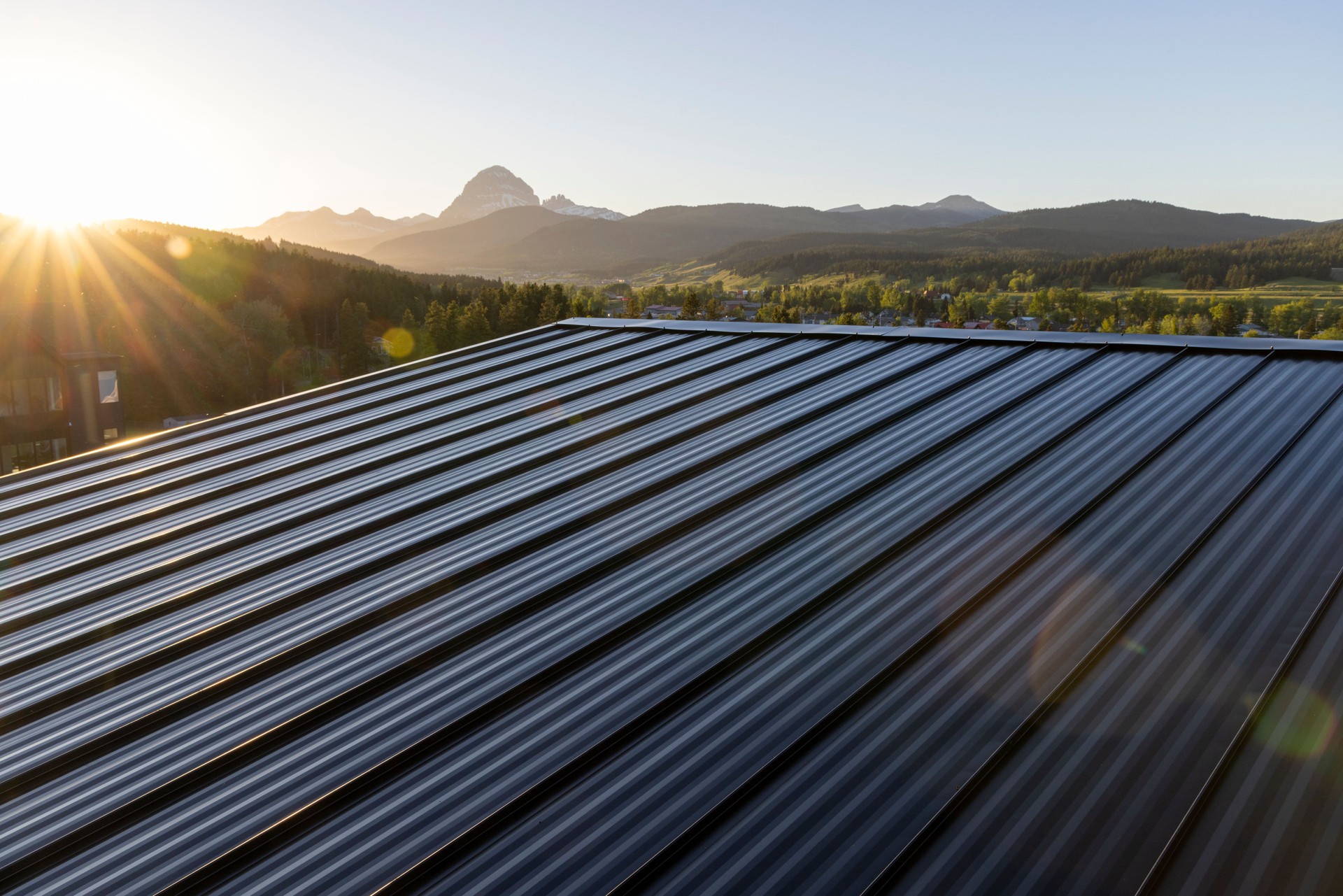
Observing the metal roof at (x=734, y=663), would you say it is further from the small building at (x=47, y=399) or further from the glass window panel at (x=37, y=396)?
the glass window panel at (x=37, y=396)

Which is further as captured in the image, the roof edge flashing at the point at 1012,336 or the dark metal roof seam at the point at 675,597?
the roof edge flashing at the point at 1012,336

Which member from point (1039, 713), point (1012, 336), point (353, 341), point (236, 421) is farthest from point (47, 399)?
point (353, 341)

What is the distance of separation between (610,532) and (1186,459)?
248 inches

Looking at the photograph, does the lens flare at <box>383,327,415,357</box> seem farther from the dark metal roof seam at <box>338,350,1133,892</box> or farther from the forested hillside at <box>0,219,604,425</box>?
the dark metal roof seam at <box>338,350,1133,892</box>

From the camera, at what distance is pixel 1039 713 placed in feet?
16.3

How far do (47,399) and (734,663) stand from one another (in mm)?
58683

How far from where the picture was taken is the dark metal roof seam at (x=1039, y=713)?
4.07m

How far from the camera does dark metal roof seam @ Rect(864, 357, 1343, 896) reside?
407cm

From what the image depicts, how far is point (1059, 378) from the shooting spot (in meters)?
12.2

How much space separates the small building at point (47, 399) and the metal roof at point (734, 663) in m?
46.2

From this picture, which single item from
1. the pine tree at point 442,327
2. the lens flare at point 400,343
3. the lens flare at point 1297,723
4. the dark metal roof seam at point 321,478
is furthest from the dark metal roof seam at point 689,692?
the lens flare at point 400,343

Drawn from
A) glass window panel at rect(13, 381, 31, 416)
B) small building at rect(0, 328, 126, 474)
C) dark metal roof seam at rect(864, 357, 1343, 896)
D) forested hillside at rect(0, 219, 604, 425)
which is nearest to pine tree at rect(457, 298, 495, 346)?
forested hillside at rect(0, 219, 604, 425)

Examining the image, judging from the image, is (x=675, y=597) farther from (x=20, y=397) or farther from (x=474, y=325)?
(x=474, y=325)

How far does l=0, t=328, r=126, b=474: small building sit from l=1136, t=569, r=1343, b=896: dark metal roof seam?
5746 cm
